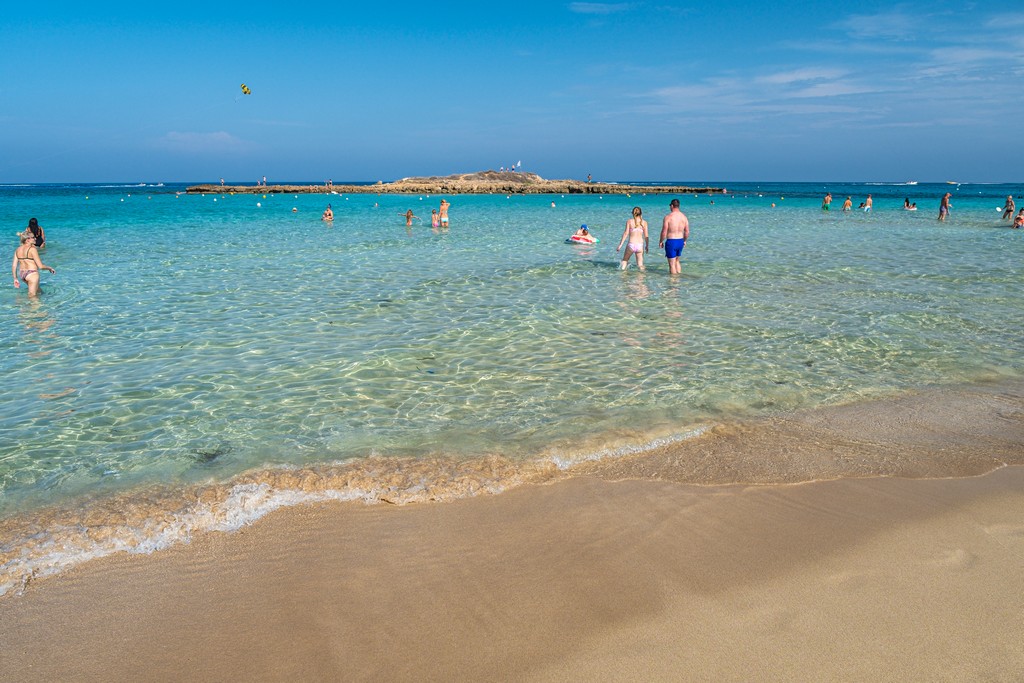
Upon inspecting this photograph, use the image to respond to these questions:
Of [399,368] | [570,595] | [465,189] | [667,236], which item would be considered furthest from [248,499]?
[465,189]

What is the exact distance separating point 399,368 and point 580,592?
205 inches

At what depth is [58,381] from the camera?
25.7 feet

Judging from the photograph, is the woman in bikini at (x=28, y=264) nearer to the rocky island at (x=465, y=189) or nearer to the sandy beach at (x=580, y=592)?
the sandy beach at (x=580, y=592)

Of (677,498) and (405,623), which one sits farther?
(677,498)

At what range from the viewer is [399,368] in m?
8.34

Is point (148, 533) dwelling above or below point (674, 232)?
below

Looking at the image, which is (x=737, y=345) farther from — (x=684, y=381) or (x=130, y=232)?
(x=130, y=232)

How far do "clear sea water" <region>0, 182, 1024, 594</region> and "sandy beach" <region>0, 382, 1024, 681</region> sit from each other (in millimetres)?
556

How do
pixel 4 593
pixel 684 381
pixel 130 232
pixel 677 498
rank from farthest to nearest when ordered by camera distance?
1. pixel 130 232
2. pixel 684 381
3. pixel 677 498
4. pixel 4 593

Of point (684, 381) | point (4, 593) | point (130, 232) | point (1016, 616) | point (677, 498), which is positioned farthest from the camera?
point (130, 232)

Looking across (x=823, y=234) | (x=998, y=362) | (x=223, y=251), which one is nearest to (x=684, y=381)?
(x=998, y=362)

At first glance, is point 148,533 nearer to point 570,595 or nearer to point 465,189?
point 570,595

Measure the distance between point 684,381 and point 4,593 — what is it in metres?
6.55

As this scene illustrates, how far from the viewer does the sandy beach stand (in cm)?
304
